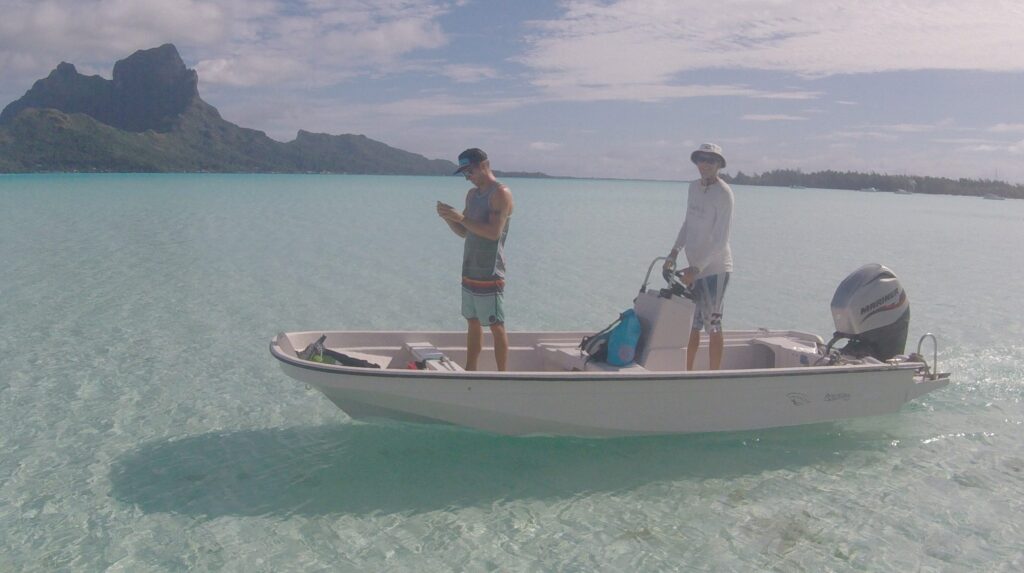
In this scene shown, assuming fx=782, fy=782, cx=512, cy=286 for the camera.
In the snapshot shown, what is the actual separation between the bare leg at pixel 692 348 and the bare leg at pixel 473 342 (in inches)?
70.6

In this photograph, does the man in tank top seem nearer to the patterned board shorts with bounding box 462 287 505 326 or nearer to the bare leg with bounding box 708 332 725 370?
the patterned board shorts with bounding box 462 287 505 326

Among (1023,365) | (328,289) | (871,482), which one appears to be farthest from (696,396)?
(328,289)

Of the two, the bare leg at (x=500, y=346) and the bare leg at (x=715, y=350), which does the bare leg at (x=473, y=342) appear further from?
the bare leg at (x=715, y=350)

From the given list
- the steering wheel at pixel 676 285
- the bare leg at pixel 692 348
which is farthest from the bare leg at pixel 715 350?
the steering wheel at pixel 676 285

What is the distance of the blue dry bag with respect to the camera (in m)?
6.04

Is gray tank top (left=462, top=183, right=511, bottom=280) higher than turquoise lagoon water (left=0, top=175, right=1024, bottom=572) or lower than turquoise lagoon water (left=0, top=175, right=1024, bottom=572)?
higher

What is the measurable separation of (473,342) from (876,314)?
11.3 ft

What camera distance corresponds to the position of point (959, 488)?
219 inches

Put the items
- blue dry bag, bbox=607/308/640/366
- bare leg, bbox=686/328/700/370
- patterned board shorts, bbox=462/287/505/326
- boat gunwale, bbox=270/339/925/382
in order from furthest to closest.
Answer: bare leg, bbox=686/328/700/370 → blue dry bag, bbox=607/308/640/366 → patterned board shorts, bbox=462/287/505/326 → boat gunwale, bbox=270/339/925/382

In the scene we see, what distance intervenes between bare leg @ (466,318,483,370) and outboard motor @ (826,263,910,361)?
9.95 ft

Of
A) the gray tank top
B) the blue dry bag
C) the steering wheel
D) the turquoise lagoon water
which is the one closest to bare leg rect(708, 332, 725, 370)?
the steering wheel

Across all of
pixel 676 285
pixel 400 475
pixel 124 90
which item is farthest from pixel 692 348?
pixel 124 90

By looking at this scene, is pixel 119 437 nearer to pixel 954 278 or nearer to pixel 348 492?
pixel 348 492

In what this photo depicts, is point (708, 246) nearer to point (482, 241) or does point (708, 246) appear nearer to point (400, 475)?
point (482, 241)
